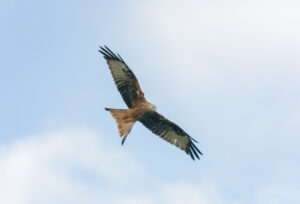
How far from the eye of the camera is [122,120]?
15.2 meters

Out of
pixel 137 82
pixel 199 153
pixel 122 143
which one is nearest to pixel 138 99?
pixel 137 82

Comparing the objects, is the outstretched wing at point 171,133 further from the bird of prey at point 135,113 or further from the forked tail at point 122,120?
the forked tail at point 122,120

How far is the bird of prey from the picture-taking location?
15180mm

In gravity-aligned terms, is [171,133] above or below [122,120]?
above

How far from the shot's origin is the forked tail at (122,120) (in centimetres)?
1506

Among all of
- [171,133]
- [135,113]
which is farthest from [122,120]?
[171,133]

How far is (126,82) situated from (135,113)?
926 mm

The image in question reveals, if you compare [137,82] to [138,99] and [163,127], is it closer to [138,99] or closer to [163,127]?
[138,99]

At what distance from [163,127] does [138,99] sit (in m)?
1.34

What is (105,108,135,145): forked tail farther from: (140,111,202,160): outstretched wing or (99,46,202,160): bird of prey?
(140,111,202,160): outstretched wing

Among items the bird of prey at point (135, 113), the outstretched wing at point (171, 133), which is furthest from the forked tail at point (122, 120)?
A: the outstretched wing at point (171, 133)

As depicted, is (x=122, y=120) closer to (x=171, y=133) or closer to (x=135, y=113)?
(x=135, y=113)

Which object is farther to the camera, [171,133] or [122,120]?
[171,133]

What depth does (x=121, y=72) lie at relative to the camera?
51.5 feet
